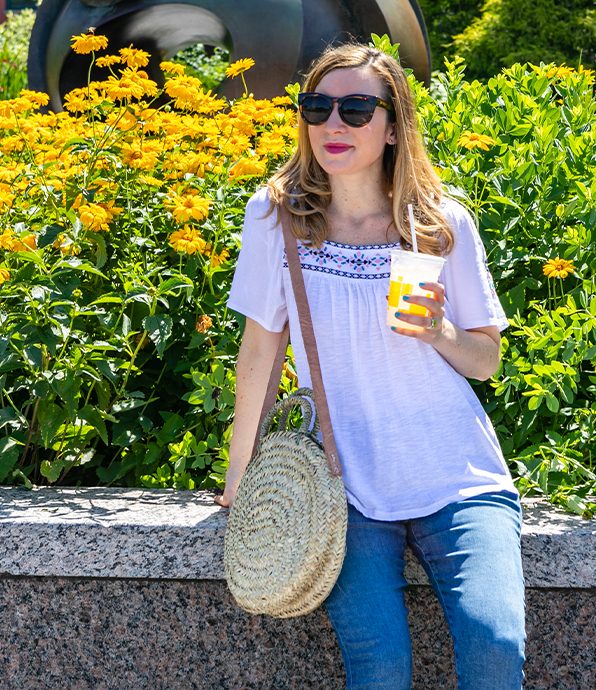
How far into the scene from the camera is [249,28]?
5902mm

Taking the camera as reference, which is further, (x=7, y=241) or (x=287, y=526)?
(x=7, y=241)

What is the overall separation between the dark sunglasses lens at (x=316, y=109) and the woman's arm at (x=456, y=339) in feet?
1.63

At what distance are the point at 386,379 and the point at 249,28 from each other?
3.92 metres

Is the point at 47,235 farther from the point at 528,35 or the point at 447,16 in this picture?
the point at 447,16

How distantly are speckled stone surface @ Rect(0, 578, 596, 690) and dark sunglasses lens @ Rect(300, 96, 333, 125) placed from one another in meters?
1.08

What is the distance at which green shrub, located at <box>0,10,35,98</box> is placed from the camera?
9570 millimetres

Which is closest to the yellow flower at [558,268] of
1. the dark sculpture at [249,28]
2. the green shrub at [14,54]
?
the dark sculpture at [249,28]

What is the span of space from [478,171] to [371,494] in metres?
1.35

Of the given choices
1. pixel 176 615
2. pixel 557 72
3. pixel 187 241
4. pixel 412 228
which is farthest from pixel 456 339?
pixel 557 72

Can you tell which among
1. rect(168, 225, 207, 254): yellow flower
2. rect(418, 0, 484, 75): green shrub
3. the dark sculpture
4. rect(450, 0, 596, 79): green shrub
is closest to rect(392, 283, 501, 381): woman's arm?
rect(168, 225, 207, 254): yellow flower

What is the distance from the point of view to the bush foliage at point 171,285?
287 cm

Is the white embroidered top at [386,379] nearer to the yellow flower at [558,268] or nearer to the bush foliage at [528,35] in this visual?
the yellow flower at [558,268]

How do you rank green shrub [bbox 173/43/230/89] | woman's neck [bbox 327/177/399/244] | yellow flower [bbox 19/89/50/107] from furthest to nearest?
green shrub [bbox 173/43/230/89], yellow flower [bbox 19/89/50/107], woman's neck [bbox 327/177/399/244]

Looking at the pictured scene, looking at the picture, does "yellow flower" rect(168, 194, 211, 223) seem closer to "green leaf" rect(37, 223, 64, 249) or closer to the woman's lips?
"green leaf" rect(37, 223, 64, 249)
